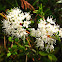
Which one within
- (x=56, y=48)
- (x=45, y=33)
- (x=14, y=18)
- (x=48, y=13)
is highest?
(x=48, y=13)

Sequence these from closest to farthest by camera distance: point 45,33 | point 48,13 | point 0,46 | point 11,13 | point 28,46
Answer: point 45,33 < point 11,13 < point 28,46 < point 0,46 < point 48,13

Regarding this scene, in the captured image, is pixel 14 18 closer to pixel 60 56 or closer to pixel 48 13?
pixel 48 13

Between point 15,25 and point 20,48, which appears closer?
point 15,25

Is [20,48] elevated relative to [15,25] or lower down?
lower down

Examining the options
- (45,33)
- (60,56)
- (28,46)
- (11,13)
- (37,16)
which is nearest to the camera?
(45,33)

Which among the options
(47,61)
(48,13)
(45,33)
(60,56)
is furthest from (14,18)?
(60,56)

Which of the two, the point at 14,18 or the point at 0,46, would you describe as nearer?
the point at 14,18

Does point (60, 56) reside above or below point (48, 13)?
below

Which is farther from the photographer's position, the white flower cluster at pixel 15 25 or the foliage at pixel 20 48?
the foliage at pixel 20 48

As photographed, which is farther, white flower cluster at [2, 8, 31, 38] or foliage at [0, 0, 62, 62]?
foliage at [0, 0, 62, 62]

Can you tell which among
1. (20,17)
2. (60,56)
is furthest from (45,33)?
(60,56)
